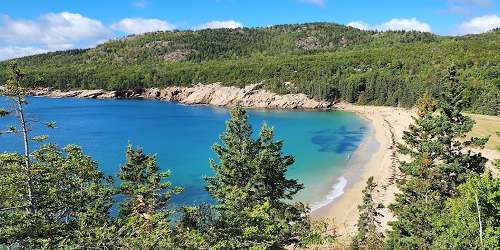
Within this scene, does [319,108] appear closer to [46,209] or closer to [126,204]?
[126,204]

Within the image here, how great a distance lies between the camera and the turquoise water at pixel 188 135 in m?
71.4

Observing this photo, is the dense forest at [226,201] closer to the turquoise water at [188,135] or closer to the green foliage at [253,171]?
the green foliage at [253,171]

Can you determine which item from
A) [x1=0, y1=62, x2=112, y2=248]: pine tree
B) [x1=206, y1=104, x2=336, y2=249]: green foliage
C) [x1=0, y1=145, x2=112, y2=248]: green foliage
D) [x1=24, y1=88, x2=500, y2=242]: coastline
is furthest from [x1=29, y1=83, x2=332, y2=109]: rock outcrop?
[x1=0, y1=62, x2=112, y2=248]: pine tree

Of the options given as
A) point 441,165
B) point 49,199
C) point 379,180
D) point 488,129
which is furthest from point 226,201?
point 488,129

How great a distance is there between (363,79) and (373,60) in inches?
1252

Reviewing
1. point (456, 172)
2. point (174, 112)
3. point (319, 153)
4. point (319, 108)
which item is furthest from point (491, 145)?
point (174, 112)

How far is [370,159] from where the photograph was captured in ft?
268

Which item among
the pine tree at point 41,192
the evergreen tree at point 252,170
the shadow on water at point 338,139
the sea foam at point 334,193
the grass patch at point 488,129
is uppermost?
the pine tree at point 41,192

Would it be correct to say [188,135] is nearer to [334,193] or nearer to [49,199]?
[334,193]

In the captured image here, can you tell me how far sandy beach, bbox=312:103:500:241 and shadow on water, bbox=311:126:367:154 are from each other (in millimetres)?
3254

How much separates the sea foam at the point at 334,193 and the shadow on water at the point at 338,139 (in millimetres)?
24207

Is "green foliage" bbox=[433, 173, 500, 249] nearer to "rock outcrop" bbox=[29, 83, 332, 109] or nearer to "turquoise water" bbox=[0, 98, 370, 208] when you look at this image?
"turquoise water" bbox=[0, 98, 370, 208]

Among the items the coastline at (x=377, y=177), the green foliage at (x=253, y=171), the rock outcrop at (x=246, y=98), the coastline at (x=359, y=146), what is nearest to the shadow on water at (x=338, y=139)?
the coastline at (x=359, y=146)

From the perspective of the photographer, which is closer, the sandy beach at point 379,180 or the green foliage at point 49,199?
the green foliage at point 49,199
